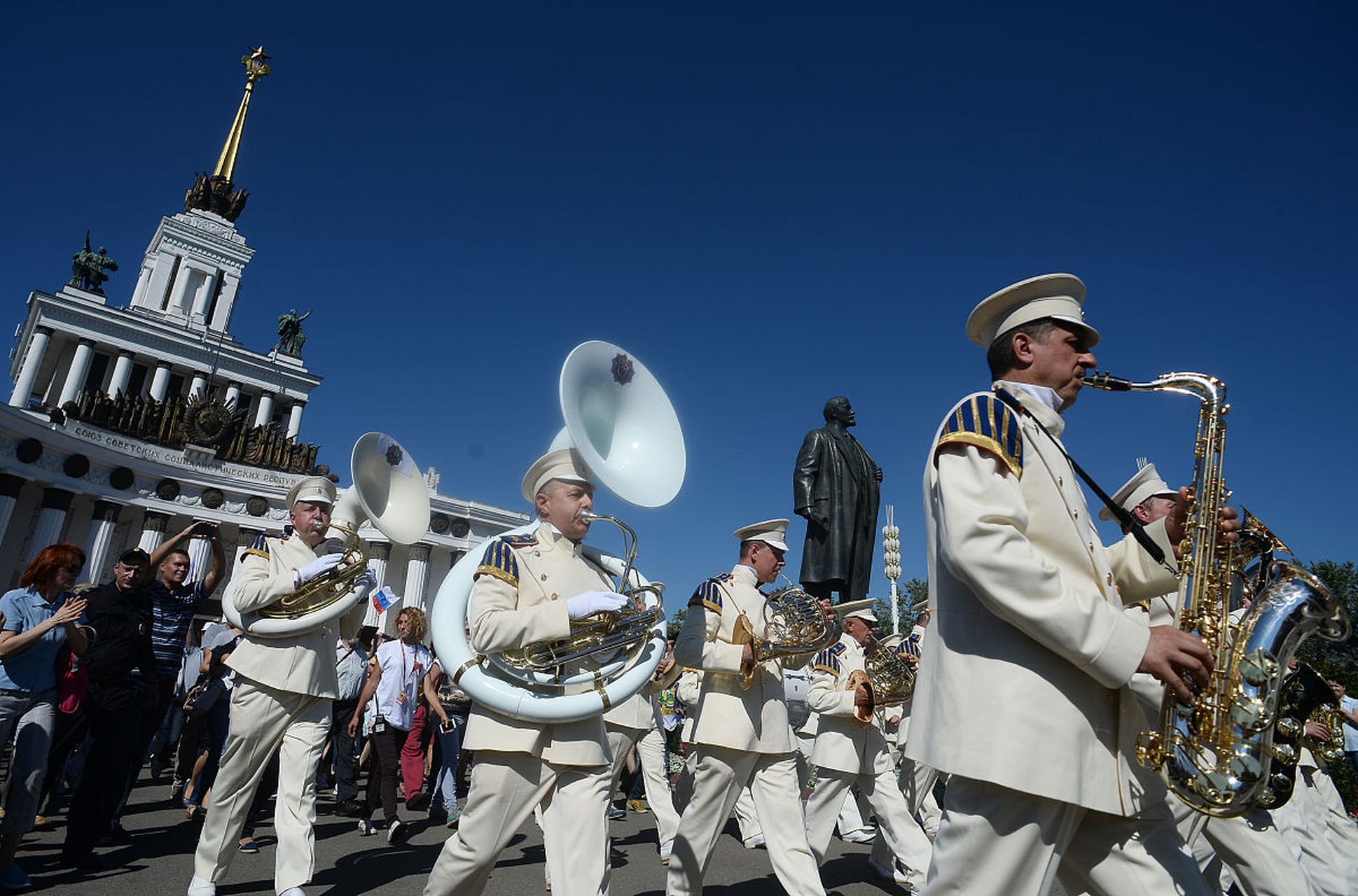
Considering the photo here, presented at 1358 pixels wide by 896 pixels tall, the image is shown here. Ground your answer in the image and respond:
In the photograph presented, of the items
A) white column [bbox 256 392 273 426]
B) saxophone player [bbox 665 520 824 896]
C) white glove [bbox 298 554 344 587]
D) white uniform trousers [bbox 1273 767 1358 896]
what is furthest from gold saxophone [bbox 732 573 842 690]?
Answer: white column [bbox 256 392 273 426]

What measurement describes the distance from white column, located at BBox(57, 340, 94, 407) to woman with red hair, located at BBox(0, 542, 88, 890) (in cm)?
5008

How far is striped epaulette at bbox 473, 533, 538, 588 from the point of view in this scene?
14.2 ft

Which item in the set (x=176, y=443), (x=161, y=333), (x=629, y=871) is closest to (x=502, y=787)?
(x=629, y=871)

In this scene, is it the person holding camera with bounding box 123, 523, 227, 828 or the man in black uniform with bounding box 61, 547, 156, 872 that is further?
the person holding camera with bounding box 123, 523, 227, 828

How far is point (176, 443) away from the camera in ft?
136

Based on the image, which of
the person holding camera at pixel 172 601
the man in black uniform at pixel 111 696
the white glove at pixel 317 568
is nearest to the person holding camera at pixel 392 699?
the person holding camera at pixel 172 601

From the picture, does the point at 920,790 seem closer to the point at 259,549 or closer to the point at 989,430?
the point at 259,549

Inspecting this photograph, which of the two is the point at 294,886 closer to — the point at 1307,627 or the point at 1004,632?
the point at 1004,632

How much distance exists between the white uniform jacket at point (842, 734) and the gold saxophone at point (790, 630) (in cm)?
150

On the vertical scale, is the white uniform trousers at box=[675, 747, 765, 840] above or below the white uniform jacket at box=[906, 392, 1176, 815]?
below

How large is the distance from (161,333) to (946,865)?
5849 centimetres

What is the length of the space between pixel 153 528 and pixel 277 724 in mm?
39979

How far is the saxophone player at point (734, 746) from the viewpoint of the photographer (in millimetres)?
5297

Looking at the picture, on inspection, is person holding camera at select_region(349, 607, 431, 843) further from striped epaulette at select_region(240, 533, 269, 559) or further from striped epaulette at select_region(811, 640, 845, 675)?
striped epaulette at select_region(811, 640, 845, 675)
